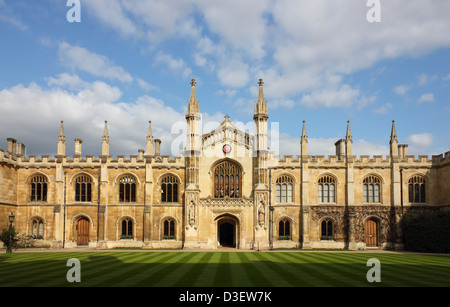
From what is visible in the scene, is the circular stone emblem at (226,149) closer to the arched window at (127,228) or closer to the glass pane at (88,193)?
the arched window at (127,228)

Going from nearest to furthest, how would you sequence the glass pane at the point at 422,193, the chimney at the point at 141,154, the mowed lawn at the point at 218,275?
1. the mowed lawn at the point at 218,275
2. the glass pane at the point at 422,193
3. the chimney at the point at 141,154

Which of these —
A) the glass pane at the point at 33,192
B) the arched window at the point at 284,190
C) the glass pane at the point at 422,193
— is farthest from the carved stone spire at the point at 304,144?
the glass pane at the point at 33,192

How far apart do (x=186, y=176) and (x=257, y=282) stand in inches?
948

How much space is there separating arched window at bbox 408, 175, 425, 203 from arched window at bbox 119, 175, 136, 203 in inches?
1086

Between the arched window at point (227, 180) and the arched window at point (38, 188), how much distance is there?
57.1 feet

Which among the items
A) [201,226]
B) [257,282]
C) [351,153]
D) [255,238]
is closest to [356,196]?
[351,153]

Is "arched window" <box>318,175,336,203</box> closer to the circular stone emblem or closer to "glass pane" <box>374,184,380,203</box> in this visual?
"glass pane" <box>374,184,380,203</box>

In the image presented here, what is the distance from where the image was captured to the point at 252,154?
4012cm

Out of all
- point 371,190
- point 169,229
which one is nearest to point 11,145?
point 169,229

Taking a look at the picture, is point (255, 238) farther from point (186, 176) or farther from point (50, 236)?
point (50, 236)

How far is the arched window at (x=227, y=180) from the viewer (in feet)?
131

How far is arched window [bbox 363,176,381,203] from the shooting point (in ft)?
133

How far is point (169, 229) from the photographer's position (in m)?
40.2

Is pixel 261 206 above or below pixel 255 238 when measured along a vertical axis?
above
